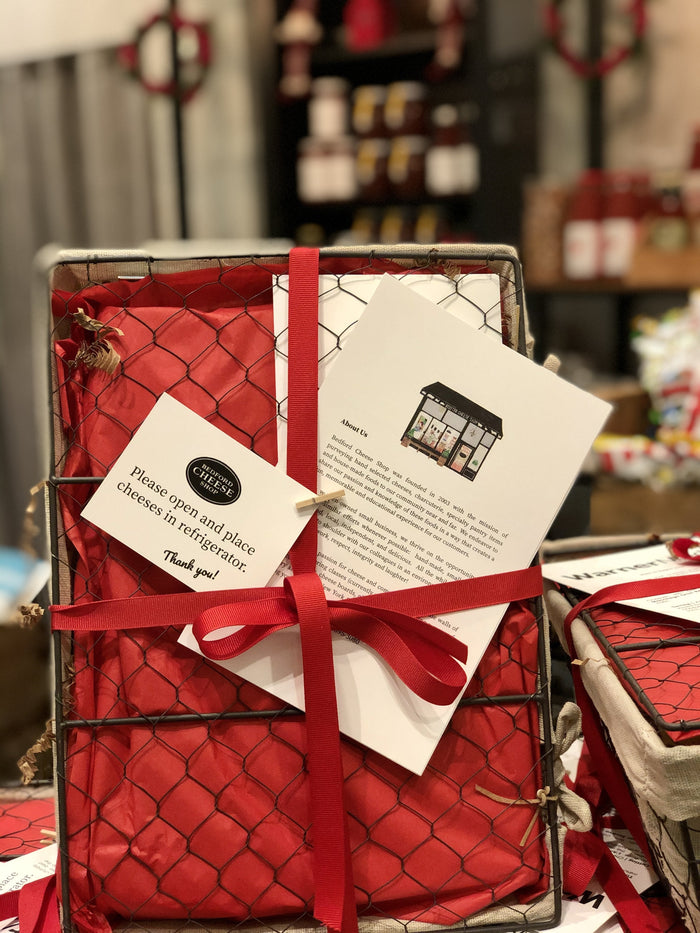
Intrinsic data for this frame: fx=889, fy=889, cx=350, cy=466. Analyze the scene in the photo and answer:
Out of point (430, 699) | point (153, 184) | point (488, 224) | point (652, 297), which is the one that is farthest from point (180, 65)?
point (430, 699)

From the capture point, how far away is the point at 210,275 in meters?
0.61

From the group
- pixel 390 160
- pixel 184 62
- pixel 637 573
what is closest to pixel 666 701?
pixel 637 573

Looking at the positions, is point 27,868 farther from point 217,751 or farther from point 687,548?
point 687,548

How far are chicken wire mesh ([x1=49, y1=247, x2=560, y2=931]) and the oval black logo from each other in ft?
0.09

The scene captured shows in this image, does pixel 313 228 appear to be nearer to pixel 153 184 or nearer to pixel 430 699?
pixel 153 184

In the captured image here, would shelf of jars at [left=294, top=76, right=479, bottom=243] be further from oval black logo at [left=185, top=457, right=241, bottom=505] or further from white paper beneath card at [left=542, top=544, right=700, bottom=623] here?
oval black logo at [left=185, top=457, right=241, bottom=505]

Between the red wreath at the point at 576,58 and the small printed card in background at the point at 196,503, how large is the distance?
287 centimetres

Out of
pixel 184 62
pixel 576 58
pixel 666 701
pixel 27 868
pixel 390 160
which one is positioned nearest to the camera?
pixel 666 701

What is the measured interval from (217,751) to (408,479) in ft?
0.71

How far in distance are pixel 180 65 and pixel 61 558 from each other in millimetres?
3224

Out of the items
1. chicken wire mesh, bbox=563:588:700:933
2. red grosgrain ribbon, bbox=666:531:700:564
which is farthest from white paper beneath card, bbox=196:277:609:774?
red grosgrain ribbon, bbox=666:531:700:564

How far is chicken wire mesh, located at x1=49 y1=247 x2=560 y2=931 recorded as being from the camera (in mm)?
576

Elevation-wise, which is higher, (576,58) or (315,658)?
(576,58)

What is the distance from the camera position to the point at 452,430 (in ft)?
1.88
